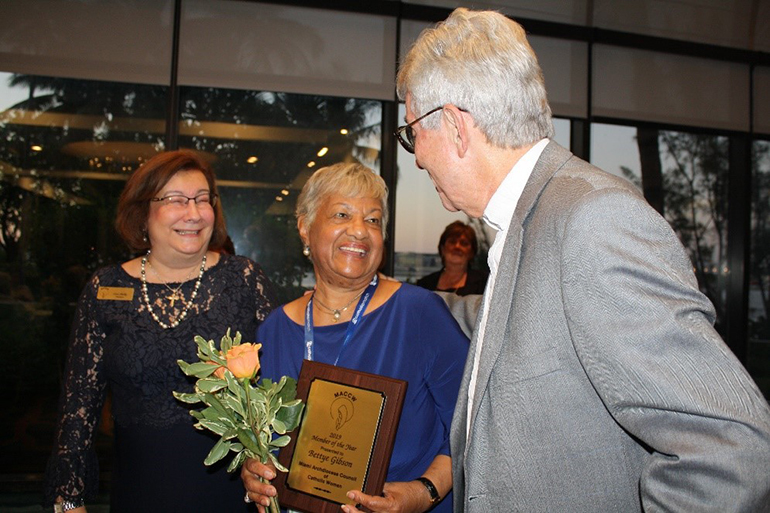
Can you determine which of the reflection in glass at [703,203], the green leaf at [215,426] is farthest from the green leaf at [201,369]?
the reflection in glass at [703,203]

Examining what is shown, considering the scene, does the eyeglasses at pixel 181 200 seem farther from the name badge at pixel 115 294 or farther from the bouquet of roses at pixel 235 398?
the bouquet of roses at pixel 235 398

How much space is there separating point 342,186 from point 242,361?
0.84 metres

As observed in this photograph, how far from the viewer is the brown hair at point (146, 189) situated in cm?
245

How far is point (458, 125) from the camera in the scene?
53.9 inches

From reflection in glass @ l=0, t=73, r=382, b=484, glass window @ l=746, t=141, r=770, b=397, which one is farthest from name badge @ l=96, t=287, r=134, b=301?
glass window @ l=746, t=141, r=770, b=397

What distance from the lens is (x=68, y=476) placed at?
222cm

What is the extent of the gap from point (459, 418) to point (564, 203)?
20.4 inches

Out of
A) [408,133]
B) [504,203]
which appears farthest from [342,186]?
[504,203]

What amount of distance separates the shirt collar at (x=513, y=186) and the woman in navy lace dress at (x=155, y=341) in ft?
4.38

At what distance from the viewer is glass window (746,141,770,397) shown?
277 inches

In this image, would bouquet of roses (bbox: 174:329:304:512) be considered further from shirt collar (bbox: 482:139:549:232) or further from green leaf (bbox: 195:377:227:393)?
shirt collar (bbox: 482:139:549:232)

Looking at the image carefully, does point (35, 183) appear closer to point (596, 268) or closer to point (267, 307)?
point (267, 307)

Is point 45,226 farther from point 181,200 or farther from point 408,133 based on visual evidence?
point 408,133

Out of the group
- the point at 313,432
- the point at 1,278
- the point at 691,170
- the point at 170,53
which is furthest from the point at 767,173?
the point at 1,278
